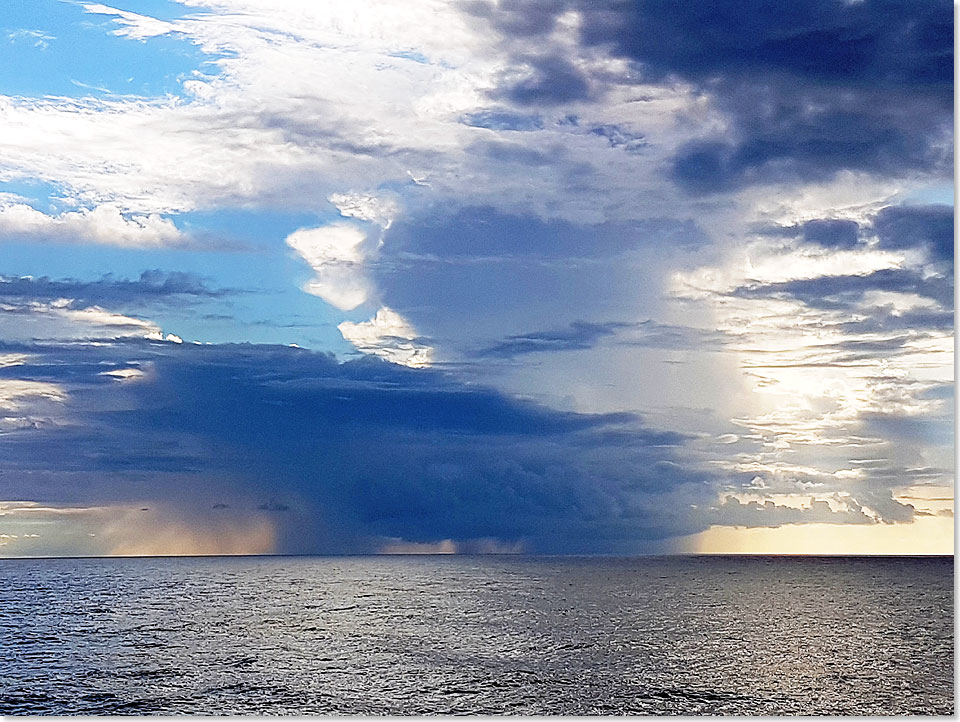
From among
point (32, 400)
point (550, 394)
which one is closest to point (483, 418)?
point (550, 394)

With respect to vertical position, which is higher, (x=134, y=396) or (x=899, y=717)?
(x=134, y=396)

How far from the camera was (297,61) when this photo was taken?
68.9ft

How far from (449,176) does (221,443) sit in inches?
446

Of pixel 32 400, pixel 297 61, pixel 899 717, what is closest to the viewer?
pixel 899 717

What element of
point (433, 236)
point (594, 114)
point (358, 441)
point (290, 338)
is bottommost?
point (358, 441)

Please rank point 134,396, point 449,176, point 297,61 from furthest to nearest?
point 134,396
point 449,176
point 297,61

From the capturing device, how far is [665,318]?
21.9 meters

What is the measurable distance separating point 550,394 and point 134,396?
41.7 feet

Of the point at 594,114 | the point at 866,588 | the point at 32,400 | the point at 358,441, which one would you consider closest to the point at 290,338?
the point at 358,441

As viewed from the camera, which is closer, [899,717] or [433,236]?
[899,717]

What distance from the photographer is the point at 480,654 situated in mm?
22438

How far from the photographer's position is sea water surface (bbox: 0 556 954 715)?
16.7 m

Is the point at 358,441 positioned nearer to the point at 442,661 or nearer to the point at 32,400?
the point at 442,661

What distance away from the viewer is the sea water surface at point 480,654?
1669 cm
